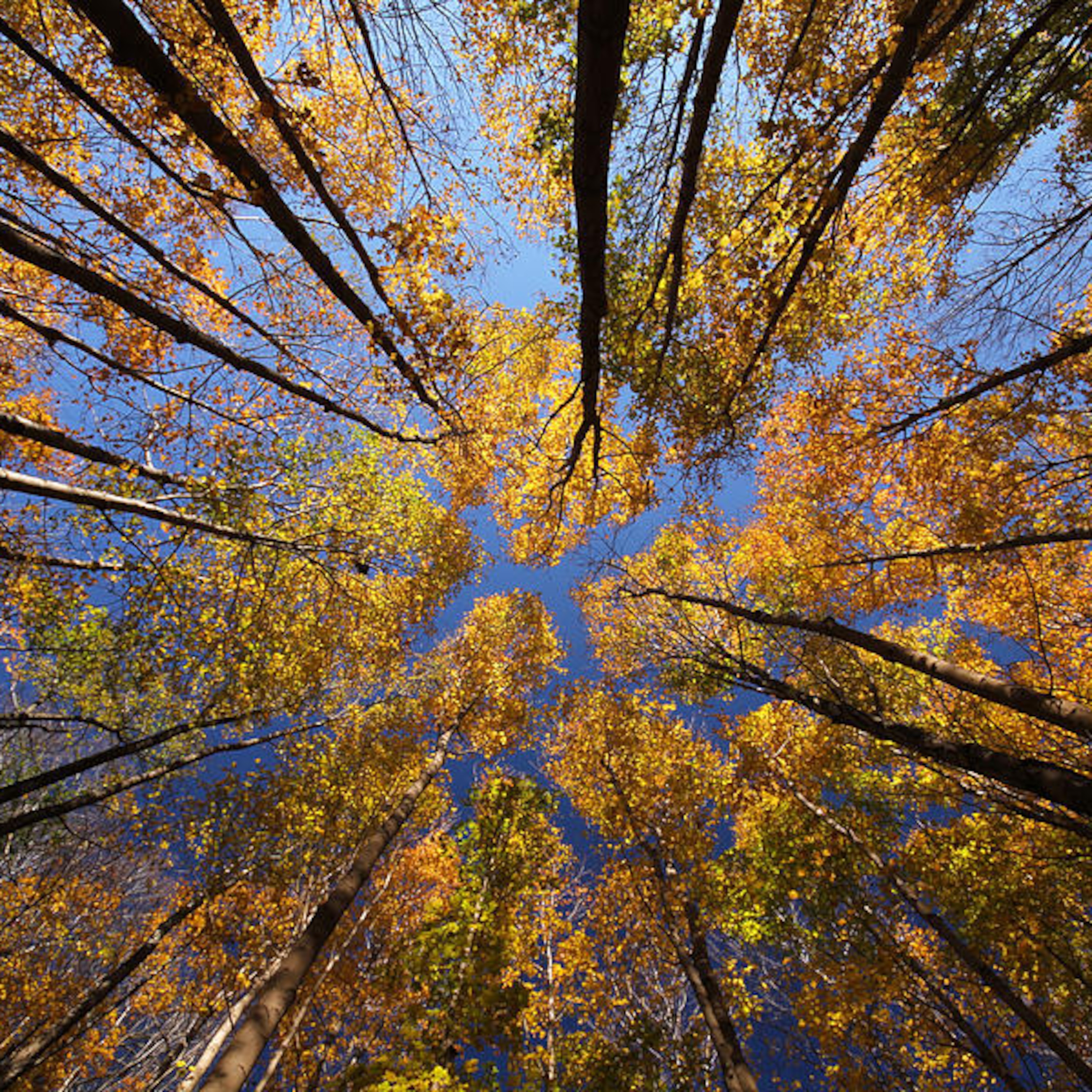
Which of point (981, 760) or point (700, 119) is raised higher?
point (700, 119)

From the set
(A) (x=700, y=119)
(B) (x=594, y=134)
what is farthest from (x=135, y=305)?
(A) (x=700, y=119)

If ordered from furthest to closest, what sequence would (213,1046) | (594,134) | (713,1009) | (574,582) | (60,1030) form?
1. (574,582)
2. (213,1046)
3. (60,1030)
4. (713,1009)
5. (594,134)

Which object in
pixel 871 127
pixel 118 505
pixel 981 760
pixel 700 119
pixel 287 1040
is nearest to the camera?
pixel 700 119

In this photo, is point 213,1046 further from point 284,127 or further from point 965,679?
point 284,127

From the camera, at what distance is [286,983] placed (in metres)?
4.21

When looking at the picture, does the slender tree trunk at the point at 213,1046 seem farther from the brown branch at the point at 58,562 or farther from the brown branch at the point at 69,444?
the brown branch at the point at 69,444

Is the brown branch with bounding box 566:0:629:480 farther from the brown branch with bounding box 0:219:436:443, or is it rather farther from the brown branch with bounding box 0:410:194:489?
the brown branch with bounding box 0:410:194:489

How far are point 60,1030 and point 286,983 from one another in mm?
6872

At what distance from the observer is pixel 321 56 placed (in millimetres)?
6520

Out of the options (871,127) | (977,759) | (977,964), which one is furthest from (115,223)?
(977,964)

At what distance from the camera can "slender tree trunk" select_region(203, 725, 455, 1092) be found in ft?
11.8

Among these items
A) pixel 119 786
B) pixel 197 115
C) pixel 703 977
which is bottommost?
pixel 703 977

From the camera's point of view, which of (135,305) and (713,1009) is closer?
(135,305)

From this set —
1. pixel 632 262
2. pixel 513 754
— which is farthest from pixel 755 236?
pixel 513 754
